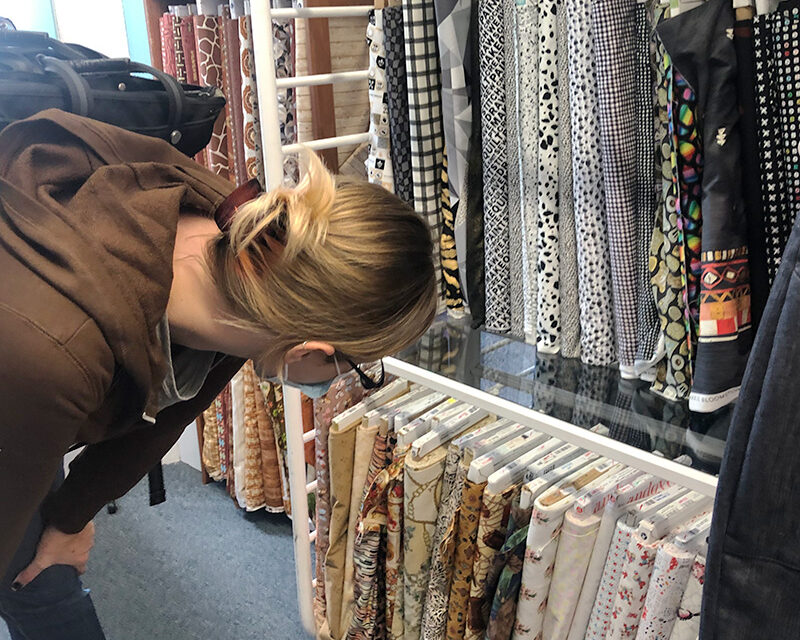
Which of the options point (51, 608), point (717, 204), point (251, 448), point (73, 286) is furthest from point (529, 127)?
point (251, 448)

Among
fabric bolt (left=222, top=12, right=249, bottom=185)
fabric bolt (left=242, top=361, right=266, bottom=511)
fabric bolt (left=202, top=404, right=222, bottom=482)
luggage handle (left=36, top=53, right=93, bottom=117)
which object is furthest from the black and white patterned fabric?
fabric bolt (left=202, top=404, right=222, bottom=482)

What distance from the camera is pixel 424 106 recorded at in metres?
1.15

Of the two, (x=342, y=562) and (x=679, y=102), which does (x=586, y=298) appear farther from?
(x=342, y=562)

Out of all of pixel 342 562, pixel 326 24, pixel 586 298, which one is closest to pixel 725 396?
pixel 586 298

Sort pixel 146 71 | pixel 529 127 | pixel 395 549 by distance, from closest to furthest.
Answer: pixel 146 71, pixel 529 127, pixel 395 549

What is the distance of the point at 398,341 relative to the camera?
863mm

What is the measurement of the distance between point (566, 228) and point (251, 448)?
4.01 feet

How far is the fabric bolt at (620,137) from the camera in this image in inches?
36.3

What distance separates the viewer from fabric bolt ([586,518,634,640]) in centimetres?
114

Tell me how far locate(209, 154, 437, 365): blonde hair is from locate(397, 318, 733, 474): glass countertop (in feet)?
1.39

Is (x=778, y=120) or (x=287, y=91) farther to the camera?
(x=287, y=91)

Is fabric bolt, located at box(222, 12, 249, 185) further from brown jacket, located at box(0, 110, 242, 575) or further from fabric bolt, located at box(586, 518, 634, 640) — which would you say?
fabric bolt, located at box(586, 518, 634, 640)

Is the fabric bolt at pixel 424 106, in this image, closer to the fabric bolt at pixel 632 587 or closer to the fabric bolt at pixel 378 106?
the fabric bolt at pixel 378 106

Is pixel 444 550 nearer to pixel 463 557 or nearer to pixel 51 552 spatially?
pixel 463 557
